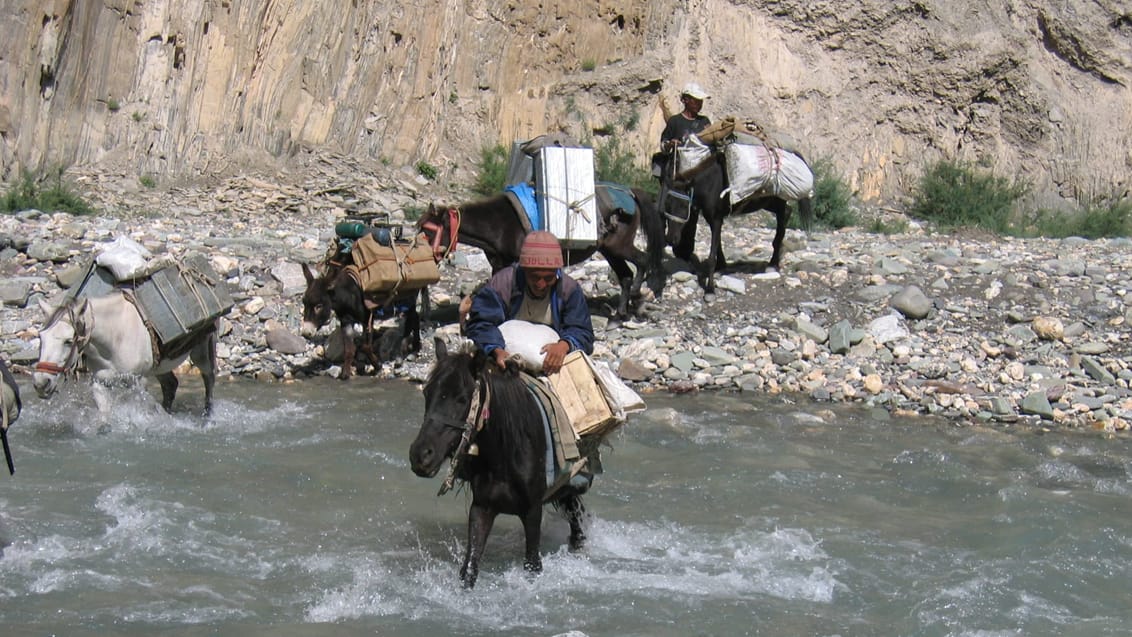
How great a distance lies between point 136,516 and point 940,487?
5.16 meters

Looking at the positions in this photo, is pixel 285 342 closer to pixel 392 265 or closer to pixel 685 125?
pixel 392 265

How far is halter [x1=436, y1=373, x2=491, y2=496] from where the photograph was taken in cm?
511

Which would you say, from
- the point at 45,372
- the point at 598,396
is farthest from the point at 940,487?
the point at 45,372

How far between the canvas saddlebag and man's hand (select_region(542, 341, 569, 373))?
16.0 feet

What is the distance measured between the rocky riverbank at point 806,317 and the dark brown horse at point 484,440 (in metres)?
4.84

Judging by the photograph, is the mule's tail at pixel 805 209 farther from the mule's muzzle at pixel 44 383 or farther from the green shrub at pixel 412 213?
the mule's muzzle at pixel 44 383

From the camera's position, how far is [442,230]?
11.0 meters

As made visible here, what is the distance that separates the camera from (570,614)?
19.3 ft

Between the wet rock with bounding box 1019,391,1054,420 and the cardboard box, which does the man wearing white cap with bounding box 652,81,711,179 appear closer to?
the cardboard box

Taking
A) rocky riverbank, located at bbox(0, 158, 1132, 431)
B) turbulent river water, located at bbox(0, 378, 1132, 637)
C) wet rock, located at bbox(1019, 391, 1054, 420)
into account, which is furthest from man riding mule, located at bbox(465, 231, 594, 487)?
wet rock, located at bbox(1019, 391, 1054, 420)

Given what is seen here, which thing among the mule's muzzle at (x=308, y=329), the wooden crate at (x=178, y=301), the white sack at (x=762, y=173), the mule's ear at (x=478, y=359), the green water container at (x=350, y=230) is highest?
the white sack at (x=762, y=173)

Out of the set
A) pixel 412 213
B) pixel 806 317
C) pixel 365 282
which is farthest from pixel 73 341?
pixel 412 213

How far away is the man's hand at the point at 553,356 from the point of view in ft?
18.8

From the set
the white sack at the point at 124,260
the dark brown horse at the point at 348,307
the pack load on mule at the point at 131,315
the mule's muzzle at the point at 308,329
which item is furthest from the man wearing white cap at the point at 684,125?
the white sack at the point at 124,260
